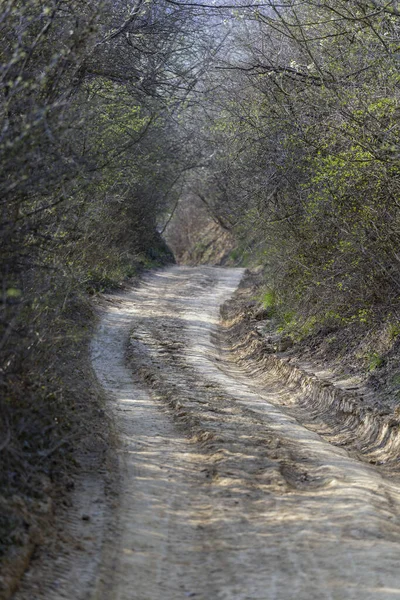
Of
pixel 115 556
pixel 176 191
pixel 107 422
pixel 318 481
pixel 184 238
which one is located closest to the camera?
pixel 115 556

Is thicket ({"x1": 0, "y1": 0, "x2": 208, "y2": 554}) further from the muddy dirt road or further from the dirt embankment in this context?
the dirt embankment

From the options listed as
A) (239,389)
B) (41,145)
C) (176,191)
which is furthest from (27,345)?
(176,191)

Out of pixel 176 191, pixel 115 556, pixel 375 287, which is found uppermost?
pixel 176 191

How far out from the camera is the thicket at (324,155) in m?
10.4

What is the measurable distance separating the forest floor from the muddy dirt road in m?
0.01

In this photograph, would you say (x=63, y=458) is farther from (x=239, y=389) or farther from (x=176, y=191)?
(x=176, y=191)

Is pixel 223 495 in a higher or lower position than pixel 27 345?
lower

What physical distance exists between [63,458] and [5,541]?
193 cm

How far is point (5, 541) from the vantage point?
5059 millimetres

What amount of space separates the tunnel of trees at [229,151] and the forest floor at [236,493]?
1.06 meters

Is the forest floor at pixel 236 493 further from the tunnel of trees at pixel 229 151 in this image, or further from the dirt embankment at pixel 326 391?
the tunnel of trees at pixel 229 151

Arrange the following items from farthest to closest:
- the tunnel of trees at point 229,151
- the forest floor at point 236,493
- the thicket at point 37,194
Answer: the tunnel of trees at point 229,151
the thicket at point 37,194
the forest floor at point 236,493

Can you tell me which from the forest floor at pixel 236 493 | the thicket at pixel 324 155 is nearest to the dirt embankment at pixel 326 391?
the forest floor at pixel 236 493

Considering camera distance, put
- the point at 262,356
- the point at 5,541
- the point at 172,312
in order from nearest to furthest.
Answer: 1. the point at 5,541
2. the point at 262,356
3. the point at 172,312
